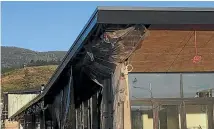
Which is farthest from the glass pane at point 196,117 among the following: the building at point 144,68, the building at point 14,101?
the building at point 14,101

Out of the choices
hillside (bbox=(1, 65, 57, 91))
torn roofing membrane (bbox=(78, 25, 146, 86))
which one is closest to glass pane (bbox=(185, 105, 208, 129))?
torn roofing membrane (bbox=(78, 25, 146, 86))

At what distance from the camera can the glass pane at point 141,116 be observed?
9.70 m

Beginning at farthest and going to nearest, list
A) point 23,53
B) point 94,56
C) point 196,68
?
point 23,53
point 196,68
point 94,56

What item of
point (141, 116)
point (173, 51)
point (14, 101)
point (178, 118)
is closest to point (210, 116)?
point (178, 118)

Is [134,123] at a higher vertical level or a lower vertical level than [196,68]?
lower

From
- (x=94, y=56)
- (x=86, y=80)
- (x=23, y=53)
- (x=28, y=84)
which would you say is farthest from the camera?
(x=23, y=53)

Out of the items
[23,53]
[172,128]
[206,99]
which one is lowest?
[172,128]

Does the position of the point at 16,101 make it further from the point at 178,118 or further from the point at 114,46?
the point at 114,46

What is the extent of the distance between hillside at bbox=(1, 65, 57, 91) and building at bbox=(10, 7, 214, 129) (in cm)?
3093

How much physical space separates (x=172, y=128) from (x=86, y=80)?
2.57 m

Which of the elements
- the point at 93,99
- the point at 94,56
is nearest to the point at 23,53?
the point at 93,99

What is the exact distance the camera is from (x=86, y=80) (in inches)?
445

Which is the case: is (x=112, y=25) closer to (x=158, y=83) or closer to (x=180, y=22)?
(x=180, y=22)

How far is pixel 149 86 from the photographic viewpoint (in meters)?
9.69
